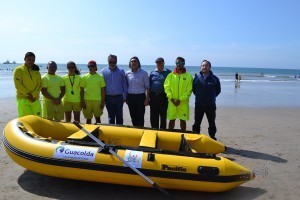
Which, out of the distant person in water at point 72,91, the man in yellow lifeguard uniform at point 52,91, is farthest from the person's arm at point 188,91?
the man in yellow lifeguard uniform at point 52,91

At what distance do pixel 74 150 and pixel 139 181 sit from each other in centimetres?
103

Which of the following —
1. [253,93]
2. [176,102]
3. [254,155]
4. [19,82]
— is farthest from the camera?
[253,93]

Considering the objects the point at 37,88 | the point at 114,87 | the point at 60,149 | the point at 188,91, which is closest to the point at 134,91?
the point at 114,87

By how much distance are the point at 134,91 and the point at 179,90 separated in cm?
98

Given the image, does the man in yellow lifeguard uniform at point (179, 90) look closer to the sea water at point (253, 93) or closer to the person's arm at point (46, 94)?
the person's arm at point (46, 94)

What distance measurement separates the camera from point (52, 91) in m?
6.55

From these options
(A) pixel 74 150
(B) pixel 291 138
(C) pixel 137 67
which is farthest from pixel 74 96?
(B) pixel 291 138

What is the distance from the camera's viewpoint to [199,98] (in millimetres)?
6621

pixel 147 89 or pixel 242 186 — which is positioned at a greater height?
pixel 147 89

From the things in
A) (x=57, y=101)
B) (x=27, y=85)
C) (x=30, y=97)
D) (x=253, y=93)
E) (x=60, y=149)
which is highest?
(x=27, y=85)

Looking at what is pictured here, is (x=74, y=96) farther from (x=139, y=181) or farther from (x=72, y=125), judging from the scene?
(x=139, y=181)

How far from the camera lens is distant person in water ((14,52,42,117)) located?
5836mm

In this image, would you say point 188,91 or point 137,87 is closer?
point 188,91

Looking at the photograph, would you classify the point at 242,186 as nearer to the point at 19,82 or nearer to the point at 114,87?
the point at 114,87
